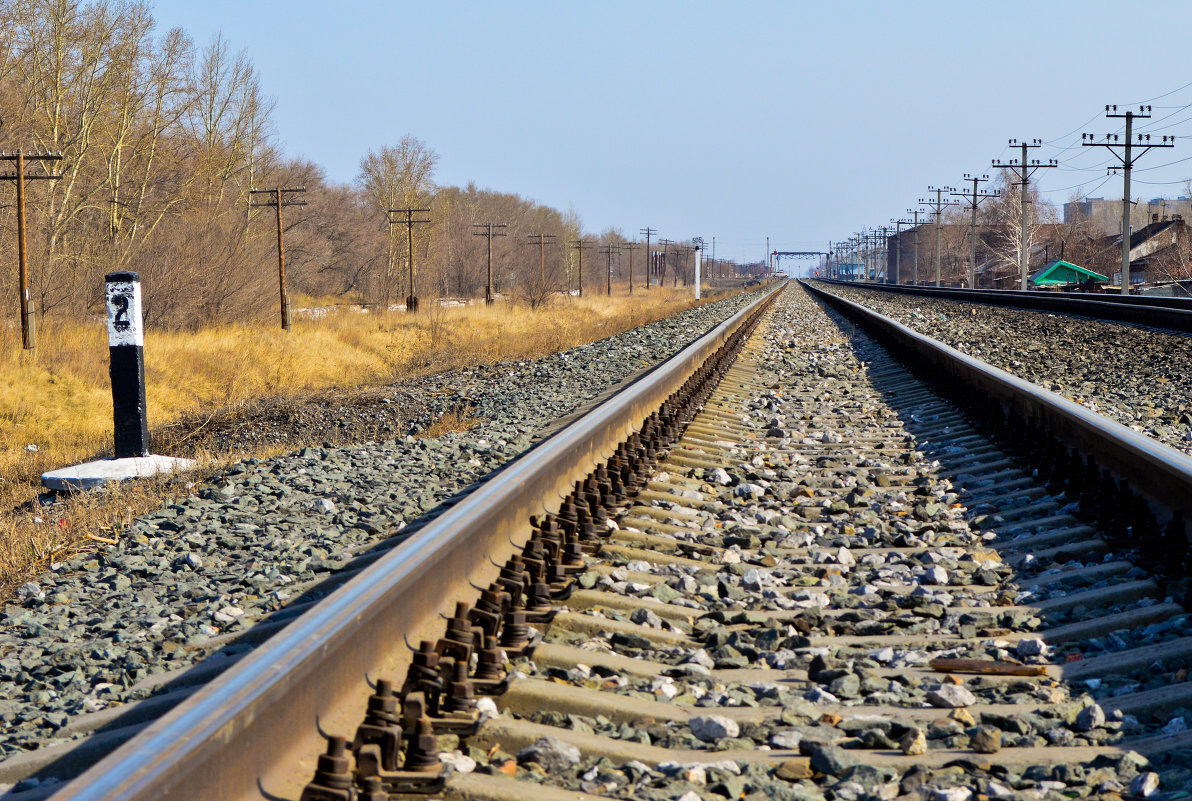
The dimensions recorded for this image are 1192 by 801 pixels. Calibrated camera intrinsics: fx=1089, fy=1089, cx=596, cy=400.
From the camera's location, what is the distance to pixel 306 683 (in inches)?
86.6

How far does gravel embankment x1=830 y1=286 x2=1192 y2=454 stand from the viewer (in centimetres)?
866

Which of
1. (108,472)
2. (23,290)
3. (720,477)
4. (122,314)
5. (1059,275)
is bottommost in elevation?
(108,472)

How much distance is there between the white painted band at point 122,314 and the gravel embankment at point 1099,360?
315 inches

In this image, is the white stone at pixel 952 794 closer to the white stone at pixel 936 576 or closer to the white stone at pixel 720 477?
the white stone at pixel 936 576

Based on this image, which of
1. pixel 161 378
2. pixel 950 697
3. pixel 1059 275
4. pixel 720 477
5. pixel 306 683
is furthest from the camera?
pixel 1059 275

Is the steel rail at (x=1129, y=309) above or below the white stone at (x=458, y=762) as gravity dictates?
above

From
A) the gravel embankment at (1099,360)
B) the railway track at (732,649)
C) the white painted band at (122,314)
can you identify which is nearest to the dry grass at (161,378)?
the white painted band at (122,314)

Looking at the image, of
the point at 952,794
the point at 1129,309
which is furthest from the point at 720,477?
the point at 1129,309

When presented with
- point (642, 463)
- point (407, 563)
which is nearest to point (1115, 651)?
point (407, 563)

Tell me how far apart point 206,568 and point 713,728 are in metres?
2.83

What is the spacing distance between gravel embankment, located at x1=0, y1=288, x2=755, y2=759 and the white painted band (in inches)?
104

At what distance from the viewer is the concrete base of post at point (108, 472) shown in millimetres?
8602

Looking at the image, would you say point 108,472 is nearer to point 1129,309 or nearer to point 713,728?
point 713,728

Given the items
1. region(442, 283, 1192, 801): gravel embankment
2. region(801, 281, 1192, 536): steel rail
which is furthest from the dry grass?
region(801, 281, 1192, 536): steel rail
